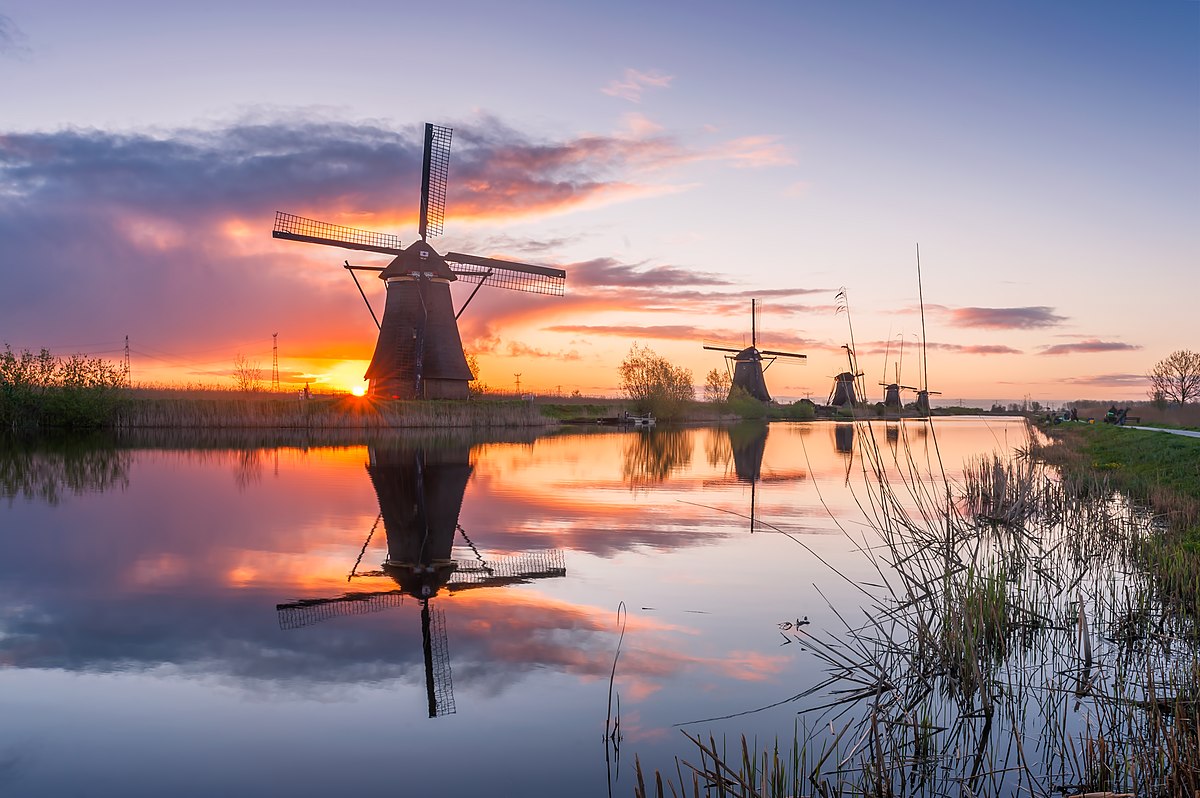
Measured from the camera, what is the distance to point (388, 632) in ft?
22.2

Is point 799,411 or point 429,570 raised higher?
point 799,411

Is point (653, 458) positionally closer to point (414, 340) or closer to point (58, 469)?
point (414, 340)

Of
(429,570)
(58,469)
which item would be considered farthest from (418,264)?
(429,570)

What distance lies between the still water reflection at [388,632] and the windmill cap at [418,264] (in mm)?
20694

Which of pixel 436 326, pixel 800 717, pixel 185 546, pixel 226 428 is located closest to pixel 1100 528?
pixel 800 717

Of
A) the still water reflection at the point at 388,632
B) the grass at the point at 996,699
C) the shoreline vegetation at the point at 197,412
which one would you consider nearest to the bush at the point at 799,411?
the shoreline vegetation at the point at 197,412

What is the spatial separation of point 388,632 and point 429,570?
2.45m

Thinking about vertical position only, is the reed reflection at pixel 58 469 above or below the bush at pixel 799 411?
below

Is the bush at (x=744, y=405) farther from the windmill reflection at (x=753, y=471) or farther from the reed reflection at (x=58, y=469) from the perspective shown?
the reed reflection at (x=58, y=469)

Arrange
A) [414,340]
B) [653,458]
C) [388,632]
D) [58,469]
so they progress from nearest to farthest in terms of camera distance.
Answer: [388,632] → [58,469] → [653,458] → [414,340]

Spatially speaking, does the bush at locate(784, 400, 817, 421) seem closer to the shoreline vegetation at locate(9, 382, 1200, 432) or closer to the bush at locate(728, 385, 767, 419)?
the bush at locate(728, 385, 767, 419)

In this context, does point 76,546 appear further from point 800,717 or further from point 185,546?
point 800,717

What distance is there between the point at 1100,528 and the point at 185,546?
1155cm

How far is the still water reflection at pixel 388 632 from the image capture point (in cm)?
445
